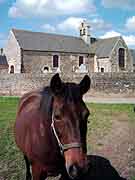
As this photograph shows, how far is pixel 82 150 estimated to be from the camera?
129 inches

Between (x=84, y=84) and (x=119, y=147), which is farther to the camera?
(x=119, y=147)

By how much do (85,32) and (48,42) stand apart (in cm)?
896

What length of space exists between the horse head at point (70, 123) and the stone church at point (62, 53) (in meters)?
40.1

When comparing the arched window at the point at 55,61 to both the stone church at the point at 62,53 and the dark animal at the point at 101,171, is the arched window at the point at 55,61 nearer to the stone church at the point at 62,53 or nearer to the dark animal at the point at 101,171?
the stone church at the point at 62,53

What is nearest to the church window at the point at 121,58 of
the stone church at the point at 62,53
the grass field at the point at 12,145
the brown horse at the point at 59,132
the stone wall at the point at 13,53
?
the stone church at the point at 62,53

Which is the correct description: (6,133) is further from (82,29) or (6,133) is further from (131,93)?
(82,29)

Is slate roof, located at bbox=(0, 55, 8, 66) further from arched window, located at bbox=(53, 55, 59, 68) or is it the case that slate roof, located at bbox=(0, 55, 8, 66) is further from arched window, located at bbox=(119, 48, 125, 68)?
arched window, located at bbox=(119, 48, 125, 68)

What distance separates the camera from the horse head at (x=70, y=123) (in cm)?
316

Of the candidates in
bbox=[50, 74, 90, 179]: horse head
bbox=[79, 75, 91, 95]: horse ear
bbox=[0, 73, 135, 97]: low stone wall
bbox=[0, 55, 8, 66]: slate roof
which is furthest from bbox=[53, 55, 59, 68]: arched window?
bbox=[50, 74, 90, 179]: horse head

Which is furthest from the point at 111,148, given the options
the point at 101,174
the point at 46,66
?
the point at 46,66

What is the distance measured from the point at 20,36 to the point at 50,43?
487 cm

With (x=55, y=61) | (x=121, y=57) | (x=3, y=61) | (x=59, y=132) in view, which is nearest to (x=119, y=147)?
(x=59, y=132)

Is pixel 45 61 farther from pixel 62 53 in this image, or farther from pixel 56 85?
pixel 56 85

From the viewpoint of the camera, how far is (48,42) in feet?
160
